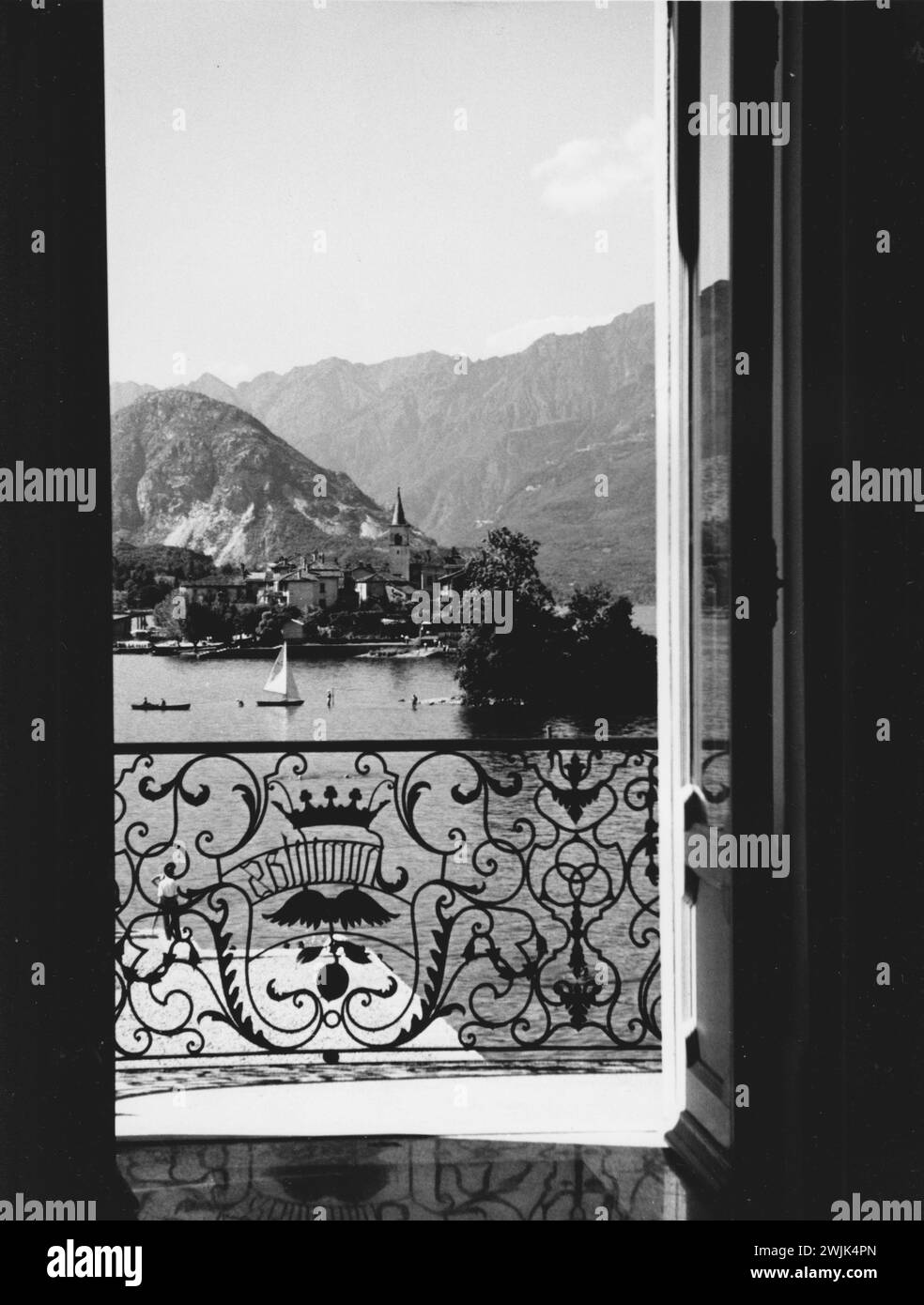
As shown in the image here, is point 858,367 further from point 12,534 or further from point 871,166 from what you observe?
point 12,534

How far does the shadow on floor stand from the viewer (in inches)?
90.5

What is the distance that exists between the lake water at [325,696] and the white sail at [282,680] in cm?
21

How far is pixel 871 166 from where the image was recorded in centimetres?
198

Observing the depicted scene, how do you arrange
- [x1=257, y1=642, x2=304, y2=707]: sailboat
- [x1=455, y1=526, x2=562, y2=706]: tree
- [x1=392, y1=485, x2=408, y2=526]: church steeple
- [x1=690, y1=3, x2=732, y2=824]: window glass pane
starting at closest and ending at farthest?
1. [x1=690, y1=3, x2=732, y2=824]: window glass pane
2. [x1=257, y1=642, x2=304, y2=707]: sailboat
3. [x1=455, y1=526, x2=562, y2=706]: tree
4. [x1=392, y1=485, x2=408, y2=526]: church steeple

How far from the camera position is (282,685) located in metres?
25.0

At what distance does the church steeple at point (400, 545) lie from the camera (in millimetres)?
26172

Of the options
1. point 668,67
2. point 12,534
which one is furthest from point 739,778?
point 668,67

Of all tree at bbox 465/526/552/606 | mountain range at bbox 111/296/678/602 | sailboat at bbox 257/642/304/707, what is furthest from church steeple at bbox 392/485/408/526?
sailboat at bbox 257/642/304/707

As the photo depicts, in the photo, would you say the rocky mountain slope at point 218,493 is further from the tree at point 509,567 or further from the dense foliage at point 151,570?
the tree at point 509,567

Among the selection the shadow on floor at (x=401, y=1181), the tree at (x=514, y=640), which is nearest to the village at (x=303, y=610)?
the tree at (x=514, y=640)

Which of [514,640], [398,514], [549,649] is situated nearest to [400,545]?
[398,514]

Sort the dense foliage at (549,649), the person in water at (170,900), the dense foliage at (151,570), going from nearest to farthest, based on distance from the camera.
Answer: the person in water at (170,900) < the dense foliage at (549,649) < the dense foliage at (151,570)

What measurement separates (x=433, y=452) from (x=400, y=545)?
381 cm

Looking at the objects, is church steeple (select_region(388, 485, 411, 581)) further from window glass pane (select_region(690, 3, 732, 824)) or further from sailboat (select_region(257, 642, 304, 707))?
window glass pane (select_region(690, 3, 732, 824))
